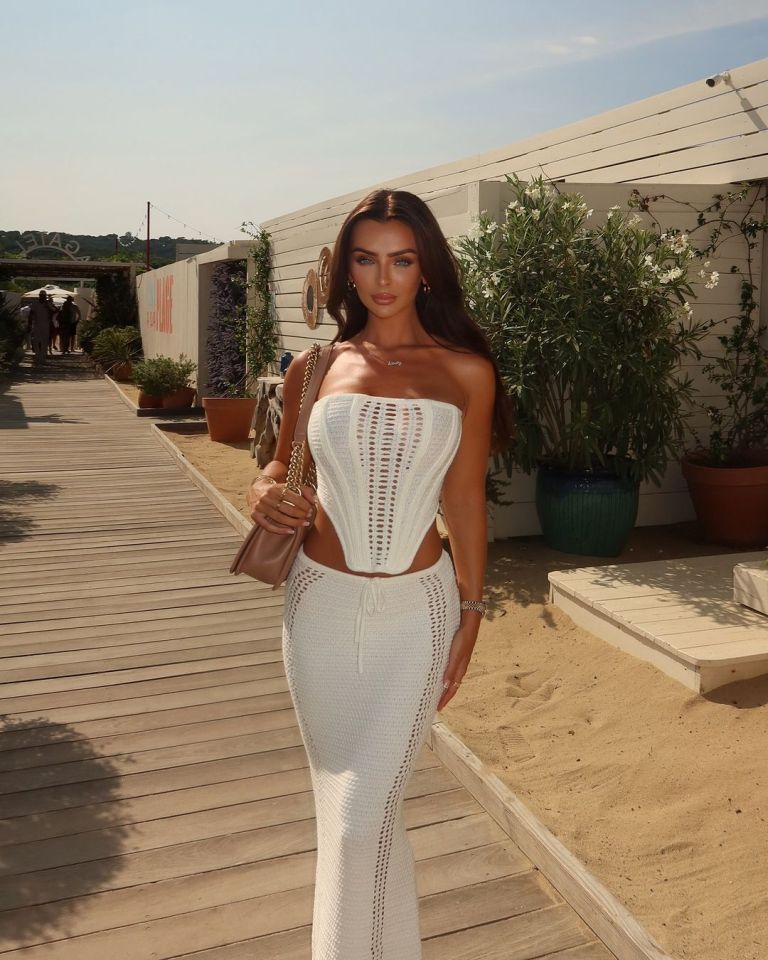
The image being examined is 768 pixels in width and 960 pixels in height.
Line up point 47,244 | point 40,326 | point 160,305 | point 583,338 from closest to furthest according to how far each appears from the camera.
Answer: point 583,338 → point 160,305 → point 40,326 → point 47,244

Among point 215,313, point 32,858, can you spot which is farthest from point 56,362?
point 32,858

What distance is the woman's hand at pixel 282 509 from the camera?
6.62ft

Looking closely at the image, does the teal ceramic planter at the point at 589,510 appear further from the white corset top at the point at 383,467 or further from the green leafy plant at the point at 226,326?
the green leafy plant at the point at 226,326

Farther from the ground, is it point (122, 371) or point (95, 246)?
point (95, 246)

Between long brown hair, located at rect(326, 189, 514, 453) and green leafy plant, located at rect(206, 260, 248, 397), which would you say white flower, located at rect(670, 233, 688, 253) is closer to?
long brown hair, located at rect(326, 189, 514, 453)

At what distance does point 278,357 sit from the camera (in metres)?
12.9

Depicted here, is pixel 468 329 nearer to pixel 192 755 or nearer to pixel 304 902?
pixel 304 902

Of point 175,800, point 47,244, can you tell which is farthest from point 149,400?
point 47,244

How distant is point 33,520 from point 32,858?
16.9 ft

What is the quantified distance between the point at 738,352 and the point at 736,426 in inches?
21.7

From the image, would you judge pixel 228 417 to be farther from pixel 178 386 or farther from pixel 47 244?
pixel 47 244

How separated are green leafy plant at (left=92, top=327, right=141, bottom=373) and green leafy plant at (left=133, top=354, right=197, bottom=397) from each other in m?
6.80

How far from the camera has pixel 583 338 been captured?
18.6 feet

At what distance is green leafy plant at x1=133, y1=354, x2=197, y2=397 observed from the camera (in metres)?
14.9
